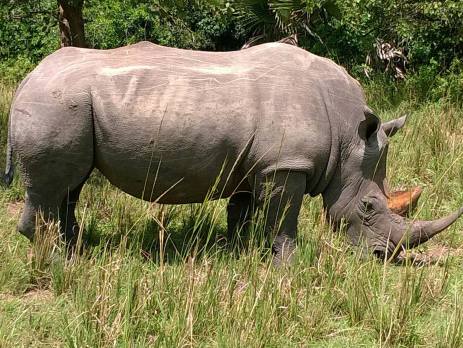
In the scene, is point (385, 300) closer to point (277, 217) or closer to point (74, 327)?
point (277, 217)

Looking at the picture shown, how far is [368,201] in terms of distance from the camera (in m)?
4.70

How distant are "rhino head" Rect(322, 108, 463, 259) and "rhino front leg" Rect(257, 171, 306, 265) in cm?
32

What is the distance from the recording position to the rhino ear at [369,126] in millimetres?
4539

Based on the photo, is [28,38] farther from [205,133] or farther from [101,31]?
[205,133]

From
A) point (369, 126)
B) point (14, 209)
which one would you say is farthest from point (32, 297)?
point (369, 126)

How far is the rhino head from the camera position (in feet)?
15.3

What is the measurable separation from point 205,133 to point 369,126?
1.07 metres

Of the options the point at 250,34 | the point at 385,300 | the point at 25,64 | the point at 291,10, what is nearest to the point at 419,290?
the point at 385,300

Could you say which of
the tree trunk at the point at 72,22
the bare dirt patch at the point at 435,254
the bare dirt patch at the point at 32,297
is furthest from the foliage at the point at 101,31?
the bare dirt patch at the point at 32,297

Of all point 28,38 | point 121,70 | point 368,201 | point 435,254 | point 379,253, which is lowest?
point 28,38

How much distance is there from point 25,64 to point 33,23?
1947 millimetres

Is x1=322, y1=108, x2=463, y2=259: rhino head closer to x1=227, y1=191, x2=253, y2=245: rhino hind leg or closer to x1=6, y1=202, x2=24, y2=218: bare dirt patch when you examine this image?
x1=227, y1=191, x2=253, y2=245: rhino hind leg

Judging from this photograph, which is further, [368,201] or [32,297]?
[368,201]

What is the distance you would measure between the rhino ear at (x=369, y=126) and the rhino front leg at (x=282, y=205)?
0.49 metres
